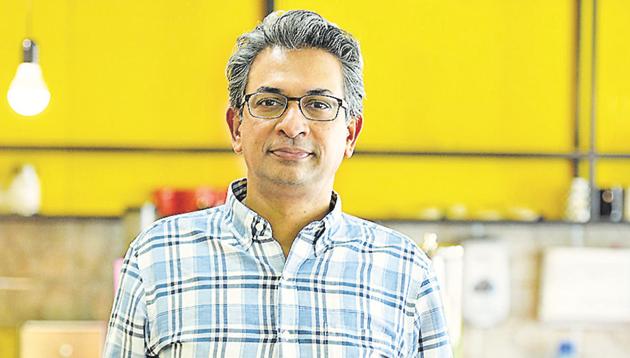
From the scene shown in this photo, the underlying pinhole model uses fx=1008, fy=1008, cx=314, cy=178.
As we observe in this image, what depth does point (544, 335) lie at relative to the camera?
4.04 metres

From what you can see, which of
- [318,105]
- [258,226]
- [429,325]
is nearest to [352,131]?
[318,105]

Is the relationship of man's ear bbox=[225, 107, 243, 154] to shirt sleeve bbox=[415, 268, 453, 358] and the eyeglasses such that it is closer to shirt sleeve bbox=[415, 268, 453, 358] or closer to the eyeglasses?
the eyeglasses

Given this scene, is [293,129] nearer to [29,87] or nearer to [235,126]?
[235,126]

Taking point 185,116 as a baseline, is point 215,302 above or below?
below

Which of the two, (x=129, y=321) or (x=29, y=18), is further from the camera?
(x=29, y=18)

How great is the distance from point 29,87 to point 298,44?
78.5 inches

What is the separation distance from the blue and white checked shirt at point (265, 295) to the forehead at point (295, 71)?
0.68ft

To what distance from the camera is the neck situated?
168 centimetres

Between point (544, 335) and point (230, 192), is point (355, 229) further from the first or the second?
point (544, 335)

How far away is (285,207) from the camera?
66.4 inches

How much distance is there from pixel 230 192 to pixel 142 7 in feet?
7.31

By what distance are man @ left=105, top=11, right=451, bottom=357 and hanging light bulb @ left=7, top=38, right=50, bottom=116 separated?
1858 mm

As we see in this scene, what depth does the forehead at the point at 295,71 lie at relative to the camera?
166 centimetres

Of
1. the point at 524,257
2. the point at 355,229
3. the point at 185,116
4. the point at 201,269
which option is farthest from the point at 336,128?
the point at 524,257
